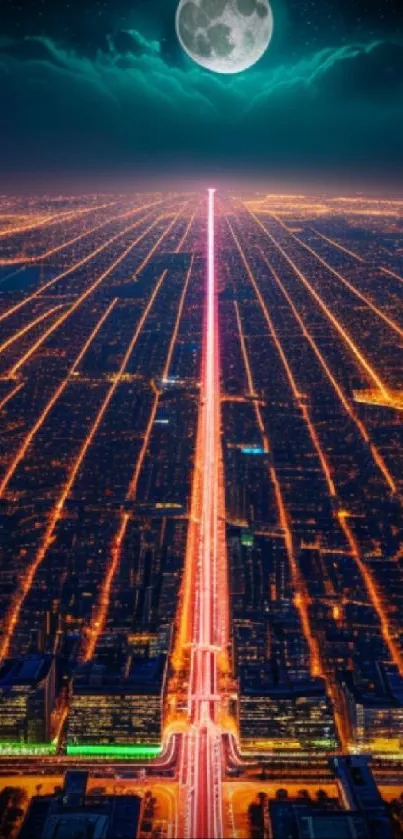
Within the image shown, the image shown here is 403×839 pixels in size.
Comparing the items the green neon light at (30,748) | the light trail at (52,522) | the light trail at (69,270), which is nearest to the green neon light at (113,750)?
the green neon light at (30,748)

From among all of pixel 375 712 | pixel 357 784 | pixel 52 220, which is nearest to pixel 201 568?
pixel 375 712

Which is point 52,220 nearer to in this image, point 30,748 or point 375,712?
point 30,748

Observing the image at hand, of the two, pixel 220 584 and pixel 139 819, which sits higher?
pixel 220 584

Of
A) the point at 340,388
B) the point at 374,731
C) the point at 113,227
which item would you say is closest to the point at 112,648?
the point at 374,731

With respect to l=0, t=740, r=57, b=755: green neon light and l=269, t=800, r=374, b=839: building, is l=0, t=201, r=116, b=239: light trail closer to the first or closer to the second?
l=0, t=740, r=57, b=755: green neon light

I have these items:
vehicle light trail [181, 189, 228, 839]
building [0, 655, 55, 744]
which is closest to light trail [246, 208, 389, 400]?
vehicle light trail [181, 189, 228, 839]

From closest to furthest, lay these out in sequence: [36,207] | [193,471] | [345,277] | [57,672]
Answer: [57,672] < [193,471] < [345,277] < [36,207]

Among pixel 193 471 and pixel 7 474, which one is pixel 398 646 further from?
pixel 7 474
